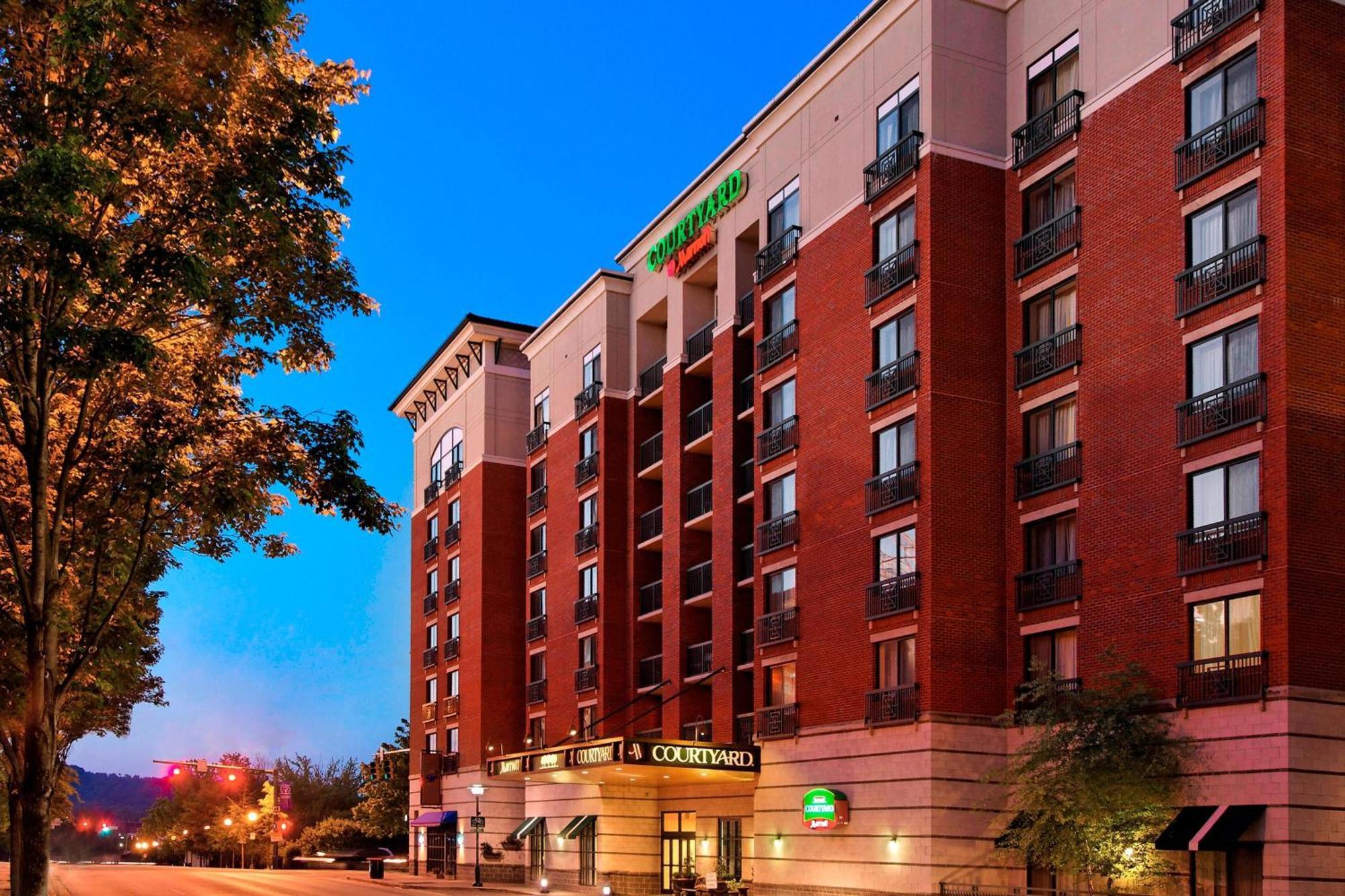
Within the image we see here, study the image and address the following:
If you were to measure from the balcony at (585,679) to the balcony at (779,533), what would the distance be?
53.6 feet

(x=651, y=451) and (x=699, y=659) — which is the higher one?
(x=651, y=451)

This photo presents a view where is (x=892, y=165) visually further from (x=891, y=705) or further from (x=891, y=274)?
(x=891, y=705)

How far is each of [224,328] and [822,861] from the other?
1087 inches

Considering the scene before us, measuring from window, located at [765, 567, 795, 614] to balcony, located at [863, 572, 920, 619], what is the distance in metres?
4.96

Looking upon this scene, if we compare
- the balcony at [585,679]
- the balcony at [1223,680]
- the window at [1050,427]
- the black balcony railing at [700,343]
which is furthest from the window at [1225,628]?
the balcony at [585,679]

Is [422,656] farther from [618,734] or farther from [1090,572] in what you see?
[1090,572]

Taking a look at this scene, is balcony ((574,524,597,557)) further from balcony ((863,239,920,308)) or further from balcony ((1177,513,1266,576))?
balcony ((1177,513,1266,576))

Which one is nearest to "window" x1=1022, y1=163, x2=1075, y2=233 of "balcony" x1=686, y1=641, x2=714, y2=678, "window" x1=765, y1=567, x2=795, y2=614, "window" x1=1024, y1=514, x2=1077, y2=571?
"window" x1=1024, y1=514, x2=1077, y2=571

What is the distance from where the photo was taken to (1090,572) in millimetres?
36125

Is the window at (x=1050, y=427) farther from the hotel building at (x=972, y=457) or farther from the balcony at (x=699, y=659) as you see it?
the balcony at (x=699, y=659)

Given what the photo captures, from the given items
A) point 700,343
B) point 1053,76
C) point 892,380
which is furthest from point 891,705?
point 700,343

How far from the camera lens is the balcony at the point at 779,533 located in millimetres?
46347

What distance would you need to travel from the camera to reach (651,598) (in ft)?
199

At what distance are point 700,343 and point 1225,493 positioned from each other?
90.0 ft
